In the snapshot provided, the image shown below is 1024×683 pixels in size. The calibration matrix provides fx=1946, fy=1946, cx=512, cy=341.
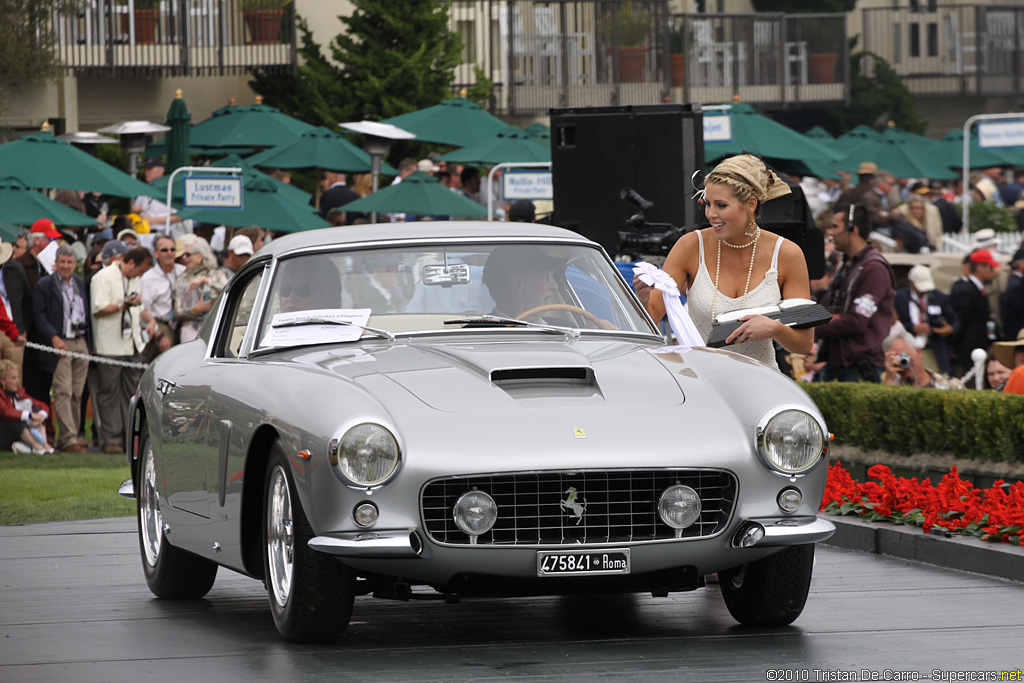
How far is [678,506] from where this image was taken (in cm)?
700

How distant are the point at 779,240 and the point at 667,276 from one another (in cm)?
57

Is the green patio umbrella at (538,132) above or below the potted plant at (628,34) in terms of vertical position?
below

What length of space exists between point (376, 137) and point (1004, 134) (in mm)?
8972

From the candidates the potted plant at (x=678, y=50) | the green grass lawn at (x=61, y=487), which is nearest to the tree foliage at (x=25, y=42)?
the green grass lawn at (x=61, y=487)

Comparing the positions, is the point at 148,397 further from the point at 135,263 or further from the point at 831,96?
the point at 831,96

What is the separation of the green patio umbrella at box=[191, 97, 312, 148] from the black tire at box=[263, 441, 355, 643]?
22.2m

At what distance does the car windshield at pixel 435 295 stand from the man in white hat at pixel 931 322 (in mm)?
12864

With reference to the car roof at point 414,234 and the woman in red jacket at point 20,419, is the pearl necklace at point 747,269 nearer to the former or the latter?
the car roof at point 414,234

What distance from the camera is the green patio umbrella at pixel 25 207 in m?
Result: 20.3

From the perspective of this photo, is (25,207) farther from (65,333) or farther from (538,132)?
(538,132)

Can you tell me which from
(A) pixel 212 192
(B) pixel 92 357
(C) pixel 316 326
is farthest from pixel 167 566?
(A) pixel 212 192

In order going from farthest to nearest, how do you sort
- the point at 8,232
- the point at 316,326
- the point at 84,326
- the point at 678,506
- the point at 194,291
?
1. the point at 194,291
2. the point at 8,232
3. the point at 84,326
4. the point at 316,326
5. the point at 678,506

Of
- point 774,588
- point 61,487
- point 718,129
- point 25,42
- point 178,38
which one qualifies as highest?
point 178,38

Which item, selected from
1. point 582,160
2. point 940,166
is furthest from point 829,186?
point 582,160
